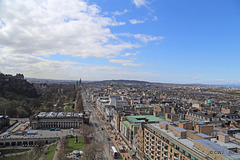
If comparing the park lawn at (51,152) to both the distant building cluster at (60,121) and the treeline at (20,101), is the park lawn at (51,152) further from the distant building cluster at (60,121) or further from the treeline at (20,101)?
the treeline at (20,101)

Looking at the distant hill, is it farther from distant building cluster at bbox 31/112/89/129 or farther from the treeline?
distant building cluster at bbox 31/112/89/129

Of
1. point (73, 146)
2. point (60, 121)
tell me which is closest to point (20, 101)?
point (60, 121)

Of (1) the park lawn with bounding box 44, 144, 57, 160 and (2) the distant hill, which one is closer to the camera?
(1) the park lawn with bounding box 44, 144, 57, 160

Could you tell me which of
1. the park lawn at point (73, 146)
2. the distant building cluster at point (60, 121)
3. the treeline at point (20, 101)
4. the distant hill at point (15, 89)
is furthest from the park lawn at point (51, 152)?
the distant hill at point (15, 89)

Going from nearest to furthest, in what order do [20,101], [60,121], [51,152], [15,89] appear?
[51,152], [60,121], [20,101], [15,89]

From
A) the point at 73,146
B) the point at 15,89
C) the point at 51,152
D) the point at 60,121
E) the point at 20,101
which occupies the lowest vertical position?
the point at 51,152

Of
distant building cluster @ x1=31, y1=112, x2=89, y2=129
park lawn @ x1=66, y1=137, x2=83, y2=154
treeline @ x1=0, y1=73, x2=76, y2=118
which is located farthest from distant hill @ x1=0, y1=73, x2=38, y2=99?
park lawn @ x1=66, y1=137, x2=83, y2=154

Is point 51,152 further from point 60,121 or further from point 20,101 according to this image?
point 20,101

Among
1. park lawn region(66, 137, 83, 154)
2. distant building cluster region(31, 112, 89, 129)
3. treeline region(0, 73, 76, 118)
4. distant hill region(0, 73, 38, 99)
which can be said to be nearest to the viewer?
park lawn region(66, 137, 83, 154)

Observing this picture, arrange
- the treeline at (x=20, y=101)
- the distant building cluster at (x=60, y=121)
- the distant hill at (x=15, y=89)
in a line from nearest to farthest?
the distant building cluster at (x=60, y=121)
the treeline at (x=20, y=101)
the distant hill at (x=15, y=89)

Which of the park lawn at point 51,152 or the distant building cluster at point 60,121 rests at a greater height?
the distant building cluster at point 60,121

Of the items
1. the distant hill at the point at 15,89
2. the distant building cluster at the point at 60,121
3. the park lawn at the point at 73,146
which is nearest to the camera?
the park lawn at the point at 73,146

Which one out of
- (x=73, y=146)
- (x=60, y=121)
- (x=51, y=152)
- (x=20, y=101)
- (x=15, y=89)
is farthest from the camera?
(x=15, y=89)

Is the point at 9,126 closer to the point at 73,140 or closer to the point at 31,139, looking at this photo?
the point at 31,139
